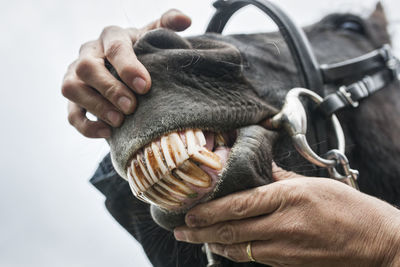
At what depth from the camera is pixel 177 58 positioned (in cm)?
115

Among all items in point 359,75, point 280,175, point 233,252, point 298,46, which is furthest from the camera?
point 359,75

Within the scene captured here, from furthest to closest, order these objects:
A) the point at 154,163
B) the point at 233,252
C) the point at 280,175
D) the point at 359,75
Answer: the point at 359,75 < the point at 280,175 < the point at 233,252 < the point at 154,163

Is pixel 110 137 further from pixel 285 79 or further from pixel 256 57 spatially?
pixel 285 79

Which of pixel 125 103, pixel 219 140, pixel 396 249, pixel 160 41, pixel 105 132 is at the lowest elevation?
pixel 396 249

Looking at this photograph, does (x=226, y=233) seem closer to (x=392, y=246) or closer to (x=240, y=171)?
(x=240, y=171)

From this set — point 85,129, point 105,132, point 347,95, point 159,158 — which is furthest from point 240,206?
point 347,95

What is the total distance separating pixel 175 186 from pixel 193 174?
0.20ft

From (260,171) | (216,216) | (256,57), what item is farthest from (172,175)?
(256,57)

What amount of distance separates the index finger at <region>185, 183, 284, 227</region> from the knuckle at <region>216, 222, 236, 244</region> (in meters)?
0.02

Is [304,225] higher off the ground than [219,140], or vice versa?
[219,140]

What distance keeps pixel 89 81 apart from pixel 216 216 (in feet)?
1.86

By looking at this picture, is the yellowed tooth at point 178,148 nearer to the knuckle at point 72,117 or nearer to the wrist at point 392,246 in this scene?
the knuckle at point 72,117

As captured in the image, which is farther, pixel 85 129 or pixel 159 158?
pixel 85 129

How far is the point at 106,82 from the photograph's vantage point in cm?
112
